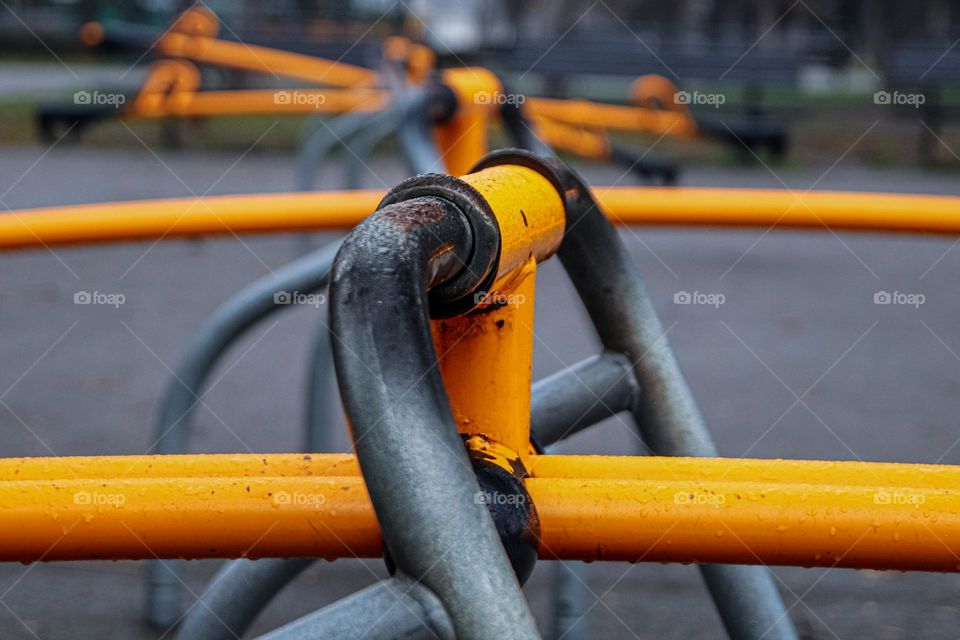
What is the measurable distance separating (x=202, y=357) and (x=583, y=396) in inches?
42.0

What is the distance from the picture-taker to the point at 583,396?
131 cm

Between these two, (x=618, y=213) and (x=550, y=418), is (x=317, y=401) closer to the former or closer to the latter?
(x=618, y=213)

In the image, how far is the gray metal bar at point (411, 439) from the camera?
75cm

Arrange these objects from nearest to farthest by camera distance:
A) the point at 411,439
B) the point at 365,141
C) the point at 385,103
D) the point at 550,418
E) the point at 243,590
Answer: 1. the point at 411,439
2. the point at 550,418
3. the point at 243,590
4. the point at 365,141
5. the point at 385,103

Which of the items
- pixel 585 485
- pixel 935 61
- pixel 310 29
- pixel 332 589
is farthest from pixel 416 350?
pixel 310 29

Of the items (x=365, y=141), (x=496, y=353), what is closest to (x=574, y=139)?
(x=365, y=141)

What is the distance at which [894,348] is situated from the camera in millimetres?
4602

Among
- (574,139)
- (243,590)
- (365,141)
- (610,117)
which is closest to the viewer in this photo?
(243,590)

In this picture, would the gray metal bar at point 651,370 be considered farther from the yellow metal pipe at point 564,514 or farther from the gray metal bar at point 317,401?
the gray metal bar at point 317,401

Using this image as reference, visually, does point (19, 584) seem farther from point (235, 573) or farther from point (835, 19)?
point (835, 19)

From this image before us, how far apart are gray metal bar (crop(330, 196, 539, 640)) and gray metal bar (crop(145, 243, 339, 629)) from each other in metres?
1.25

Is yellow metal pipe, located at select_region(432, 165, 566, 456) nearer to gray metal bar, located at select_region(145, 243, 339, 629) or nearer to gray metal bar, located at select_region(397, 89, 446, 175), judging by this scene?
gray metal bar, located at select_region(145, 243, 339, 629)

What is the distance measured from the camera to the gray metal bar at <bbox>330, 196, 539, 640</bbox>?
0.75 m

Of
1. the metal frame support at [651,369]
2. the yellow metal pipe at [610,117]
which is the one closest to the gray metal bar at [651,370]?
the metal frame support at [651,369]
